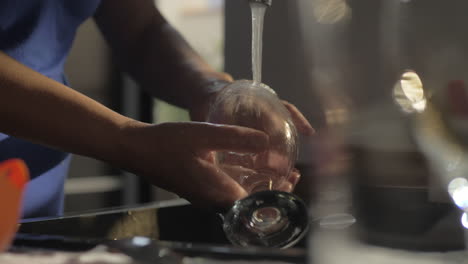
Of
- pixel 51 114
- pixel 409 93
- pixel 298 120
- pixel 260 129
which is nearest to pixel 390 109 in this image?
pixel 409 93

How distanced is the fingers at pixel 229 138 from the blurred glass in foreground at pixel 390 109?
8.9 inches

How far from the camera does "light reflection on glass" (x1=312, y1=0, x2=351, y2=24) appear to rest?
30.9 inches

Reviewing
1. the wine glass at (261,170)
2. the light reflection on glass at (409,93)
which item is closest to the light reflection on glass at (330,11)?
the light reflection on glass at (409,93)

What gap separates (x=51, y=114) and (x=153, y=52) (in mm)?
269

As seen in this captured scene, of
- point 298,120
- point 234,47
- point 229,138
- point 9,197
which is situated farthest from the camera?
point 234,47

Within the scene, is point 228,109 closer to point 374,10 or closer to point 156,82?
point 156,82

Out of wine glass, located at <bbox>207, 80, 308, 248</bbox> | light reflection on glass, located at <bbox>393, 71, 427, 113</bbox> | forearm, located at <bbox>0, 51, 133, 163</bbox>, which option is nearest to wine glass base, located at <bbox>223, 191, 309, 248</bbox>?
wine glass, located at <bbox>207, 80, 308, 248</bbox>

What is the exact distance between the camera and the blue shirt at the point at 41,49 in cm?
61

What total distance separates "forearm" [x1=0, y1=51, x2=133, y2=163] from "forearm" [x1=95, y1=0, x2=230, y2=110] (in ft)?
0.57

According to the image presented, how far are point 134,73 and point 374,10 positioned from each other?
1.11 feet

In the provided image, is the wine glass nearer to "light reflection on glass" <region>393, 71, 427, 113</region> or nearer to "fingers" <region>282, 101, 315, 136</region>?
"fingers" <region>282, 101, 315, 136</region>

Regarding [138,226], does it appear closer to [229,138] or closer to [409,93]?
[229,138]

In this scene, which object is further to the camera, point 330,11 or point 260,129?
point 330,11

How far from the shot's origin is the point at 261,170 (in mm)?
451
